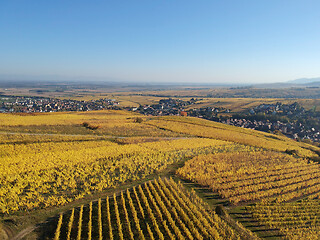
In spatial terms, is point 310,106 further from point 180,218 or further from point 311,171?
point 180,218

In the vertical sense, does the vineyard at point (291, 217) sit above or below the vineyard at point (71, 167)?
below

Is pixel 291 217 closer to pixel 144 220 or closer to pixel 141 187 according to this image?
pixel 144 220

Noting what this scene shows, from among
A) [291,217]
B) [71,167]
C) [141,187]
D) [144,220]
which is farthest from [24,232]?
[291,217]

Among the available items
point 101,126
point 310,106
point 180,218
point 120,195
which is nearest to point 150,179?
point 120,195

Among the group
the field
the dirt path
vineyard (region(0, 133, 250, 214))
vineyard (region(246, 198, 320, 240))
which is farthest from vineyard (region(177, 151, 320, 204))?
the dirt path

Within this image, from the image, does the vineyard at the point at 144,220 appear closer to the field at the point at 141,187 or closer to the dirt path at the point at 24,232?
the field at the point at 141,187

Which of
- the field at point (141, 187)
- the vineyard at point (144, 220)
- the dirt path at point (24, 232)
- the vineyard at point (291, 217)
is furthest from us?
the vineyard at point (291, 217)

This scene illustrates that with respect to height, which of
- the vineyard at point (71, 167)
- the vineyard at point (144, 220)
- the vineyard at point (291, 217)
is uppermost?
the vineyard at point (71, 167)

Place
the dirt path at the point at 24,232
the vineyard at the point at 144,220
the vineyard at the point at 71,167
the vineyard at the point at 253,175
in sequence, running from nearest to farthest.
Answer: the dirt path at the point at 24,232
the vineyard at the point at 144,220
the vineyard at the point at 71,167
the vineyard at the point at 253,175

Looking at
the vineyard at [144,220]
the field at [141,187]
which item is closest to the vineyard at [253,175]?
the field at [141,187]
